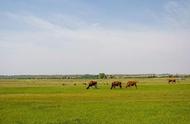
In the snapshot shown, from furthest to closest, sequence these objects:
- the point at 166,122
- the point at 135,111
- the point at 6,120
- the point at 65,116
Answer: the point at 135,111 < the point at 65,116 < the point at 6,120 < the point at 166,122

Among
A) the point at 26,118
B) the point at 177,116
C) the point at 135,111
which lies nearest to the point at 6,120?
the point at 26,118

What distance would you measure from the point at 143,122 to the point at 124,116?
2.57 meters

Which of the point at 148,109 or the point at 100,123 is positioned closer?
the point at 100,123

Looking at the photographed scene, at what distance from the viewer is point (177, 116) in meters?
21.6

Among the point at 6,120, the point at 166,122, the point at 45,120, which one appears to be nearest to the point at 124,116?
the point at 166,122

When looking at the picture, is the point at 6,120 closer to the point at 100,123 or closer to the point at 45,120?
the point at 45,120

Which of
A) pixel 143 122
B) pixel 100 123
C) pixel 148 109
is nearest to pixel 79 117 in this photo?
pixel 100 123

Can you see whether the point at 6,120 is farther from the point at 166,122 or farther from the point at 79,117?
the point at 166,122

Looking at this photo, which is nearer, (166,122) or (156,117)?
(166,122)

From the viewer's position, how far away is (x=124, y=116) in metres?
22.0

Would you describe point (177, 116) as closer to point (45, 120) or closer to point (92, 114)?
point (92, 114)

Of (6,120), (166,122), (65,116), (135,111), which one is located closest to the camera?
(166,122)

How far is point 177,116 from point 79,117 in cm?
638

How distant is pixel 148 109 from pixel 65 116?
6634 millimetres
